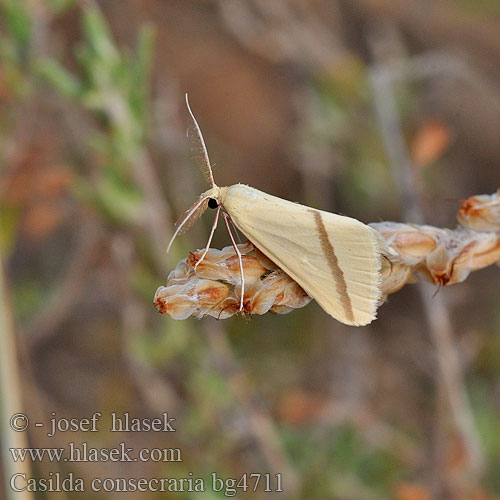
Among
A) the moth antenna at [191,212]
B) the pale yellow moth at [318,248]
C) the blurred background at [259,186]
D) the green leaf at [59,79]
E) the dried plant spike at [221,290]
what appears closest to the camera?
the dried plant spike at [221,290]

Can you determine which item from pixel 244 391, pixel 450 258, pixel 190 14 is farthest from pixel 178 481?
pixel 190 14

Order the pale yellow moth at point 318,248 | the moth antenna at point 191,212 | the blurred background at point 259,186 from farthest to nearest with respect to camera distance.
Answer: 1. the blurred background at point 259,186
2. the moth antenna at point 191,212
3. the pale yellow moth at point 318,248

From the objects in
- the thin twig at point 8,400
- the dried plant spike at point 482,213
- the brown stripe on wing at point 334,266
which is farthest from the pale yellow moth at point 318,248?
the thin twig at point 8,400

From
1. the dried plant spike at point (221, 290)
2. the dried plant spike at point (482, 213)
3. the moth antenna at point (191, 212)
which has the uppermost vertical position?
the moth antenna at point (191, 212)

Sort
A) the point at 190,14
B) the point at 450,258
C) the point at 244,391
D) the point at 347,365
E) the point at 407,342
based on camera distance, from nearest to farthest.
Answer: the point at 450,258 < the point at 244,391 < the point at 347,365 < the point at 407,342 < the point at 190,14

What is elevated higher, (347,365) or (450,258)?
(450,258)

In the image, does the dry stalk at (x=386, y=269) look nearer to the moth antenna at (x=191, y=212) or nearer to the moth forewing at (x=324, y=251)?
the moth forewing at (x=324, y=251)

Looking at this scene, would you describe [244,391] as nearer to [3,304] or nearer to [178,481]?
[178,481]

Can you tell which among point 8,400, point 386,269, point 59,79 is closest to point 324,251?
point 386,269
